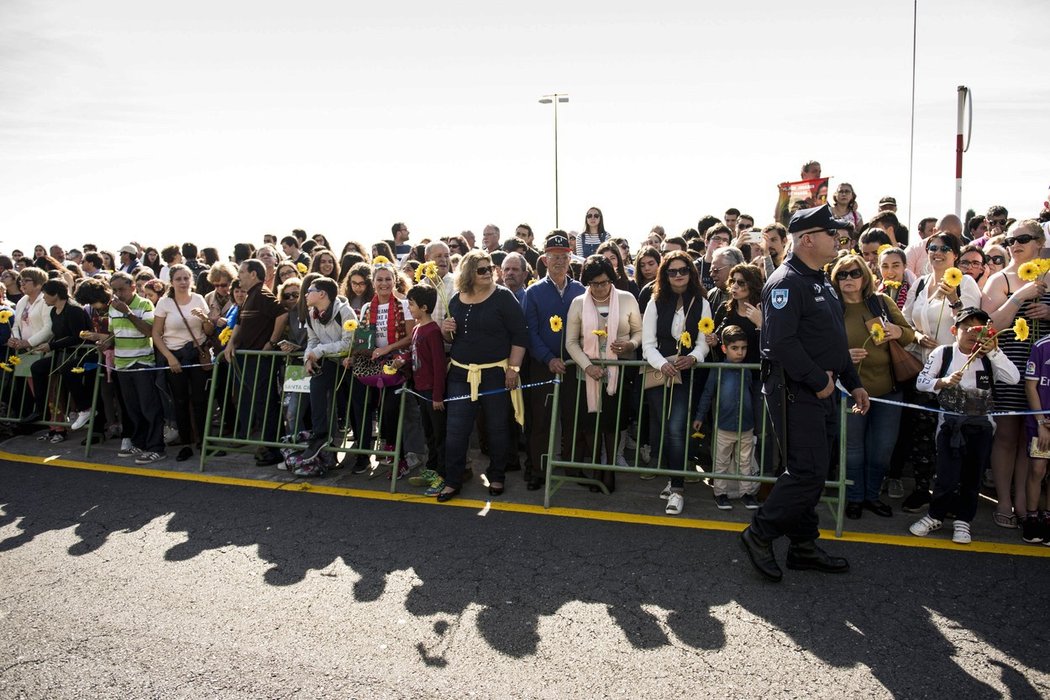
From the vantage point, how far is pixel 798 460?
4.52 meters

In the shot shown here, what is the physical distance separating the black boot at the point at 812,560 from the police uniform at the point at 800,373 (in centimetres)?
19

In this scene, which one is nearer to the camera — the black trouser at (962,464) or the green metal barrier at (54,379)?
the black trouser at (962,464)

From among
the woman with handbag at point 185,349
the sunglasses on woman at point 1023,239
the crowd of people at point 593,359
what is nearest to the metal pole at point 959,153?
the crowd of people at point 593,359

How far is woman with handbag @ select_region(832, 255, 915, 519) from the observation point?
18.4 ft

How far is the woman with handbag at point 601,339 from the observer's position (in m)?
6.20

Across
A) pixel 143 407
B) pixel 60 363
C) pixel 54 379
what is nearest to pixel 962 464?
pixel 143 407

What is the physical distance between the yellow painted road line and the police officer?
78 cm

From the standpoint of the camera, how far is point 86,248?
565 inches

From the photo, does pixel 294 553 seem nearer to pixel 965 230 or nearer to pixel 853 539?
pixel 853 539

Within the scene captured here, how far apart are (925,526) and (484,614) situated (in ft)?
11.0

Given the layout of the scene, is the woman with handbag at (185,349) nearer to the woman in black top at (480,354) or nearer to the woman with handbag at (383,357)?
the woman with handbag at (383,357)

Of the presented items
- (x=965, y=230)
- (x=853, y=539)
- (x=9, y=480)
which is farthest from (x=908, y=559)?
(x=965, y=230)

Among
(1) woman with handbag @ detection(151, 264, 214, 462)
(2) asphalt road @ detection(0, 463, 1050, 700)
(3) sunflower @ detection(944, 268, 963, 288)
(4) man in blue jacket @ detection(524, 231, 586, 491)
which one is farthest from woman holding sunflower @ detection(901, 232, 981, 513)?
(1) woman with handbag @ detection(151, 264, 214, 462)

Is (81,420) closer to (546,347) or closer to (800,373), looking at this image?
(546,347)
